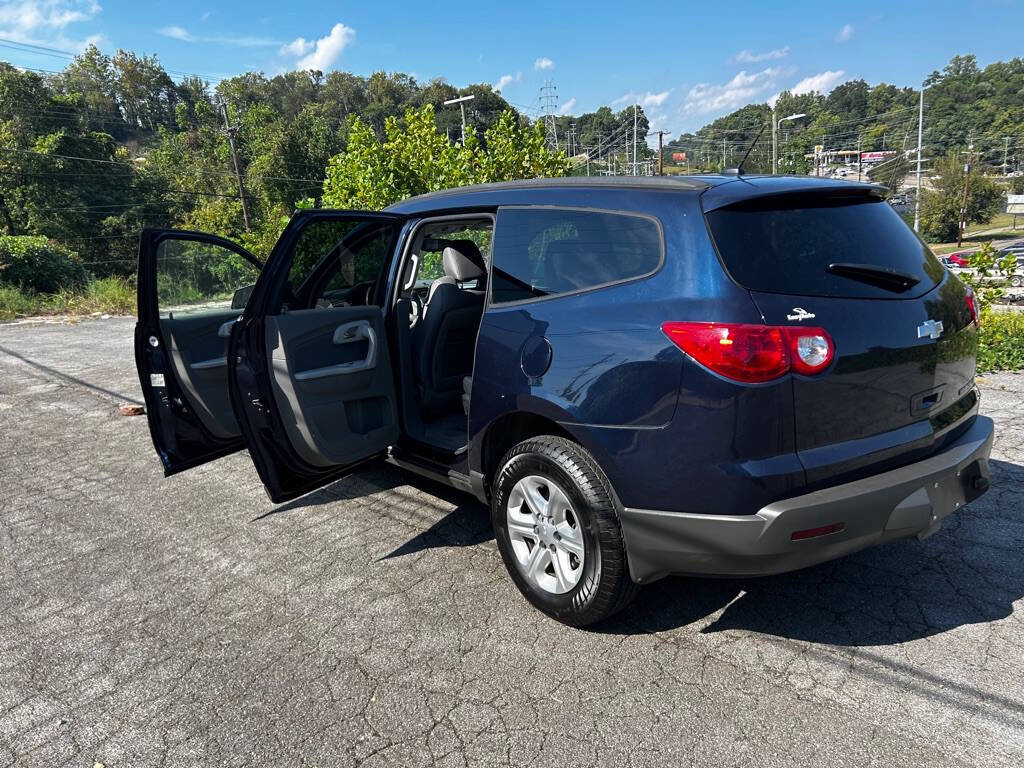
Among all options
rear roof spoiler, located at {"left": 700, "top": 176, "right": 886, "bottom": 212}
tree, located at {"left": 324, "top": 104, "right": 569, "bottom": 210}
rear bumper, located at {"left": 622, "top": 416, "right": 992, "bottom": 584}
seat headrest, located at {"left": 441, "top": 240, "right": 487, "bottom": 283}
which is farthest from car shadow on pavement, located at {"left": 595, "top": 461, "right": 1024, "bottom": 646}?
tree, located at {"left": 324, "top": 104, "right": 569, "bottom": 210}

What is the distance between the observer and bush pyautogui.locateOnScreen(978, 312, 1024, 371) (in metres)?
6.59

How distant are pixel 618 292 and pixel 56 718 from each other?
8.54 feet

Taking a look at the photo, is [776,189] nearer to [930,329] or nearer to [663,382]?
[930,329]

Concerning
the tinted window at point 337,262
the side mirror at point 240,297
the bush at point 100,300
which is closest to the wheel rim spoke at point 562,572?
the tinted window at point 337,262

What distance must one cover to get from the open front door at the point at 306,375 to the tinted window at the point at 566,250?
0.91 m

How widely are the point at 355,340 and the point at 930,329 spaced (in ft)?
8.60

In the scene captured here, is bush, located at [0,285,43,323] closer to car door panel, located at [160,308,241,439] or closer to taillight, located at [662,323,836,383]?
car door panel, located at [160,308,241,439]

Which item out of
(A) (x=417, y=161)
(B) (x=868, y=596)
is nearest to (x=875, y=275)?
(B) (x=868, y=596)

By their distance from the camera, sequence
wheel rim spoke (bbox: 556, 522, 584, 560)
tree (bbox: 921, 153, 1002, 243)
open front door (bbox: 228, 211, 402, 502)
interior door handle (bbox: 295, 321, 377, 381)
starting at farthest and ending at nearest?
1. tree (bbox: 921, 153, 1002, 243)
2. interior door handle (bbox: 295, 321, 377, 381)
3. open front door (bbox: 228, 211, 402, 502)
4. wheel rim spoke (bbox: 556, 522, 584, 560)

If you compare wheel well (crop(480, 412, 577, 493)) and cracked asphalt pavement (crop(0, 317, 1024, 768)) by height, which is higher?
wheel well (crop(480, 412, 577, 493))

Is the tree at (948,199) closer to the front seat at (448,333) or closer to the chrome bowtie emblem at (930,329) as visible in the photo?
the front seat at (448,333)

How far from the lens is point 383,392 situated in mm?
3582

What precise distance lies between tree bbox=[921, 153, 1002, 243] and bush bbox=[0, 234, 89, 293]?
218 feet

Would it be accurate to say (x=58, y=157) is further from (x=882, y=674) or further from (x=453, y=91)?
(x=453, y=91)
